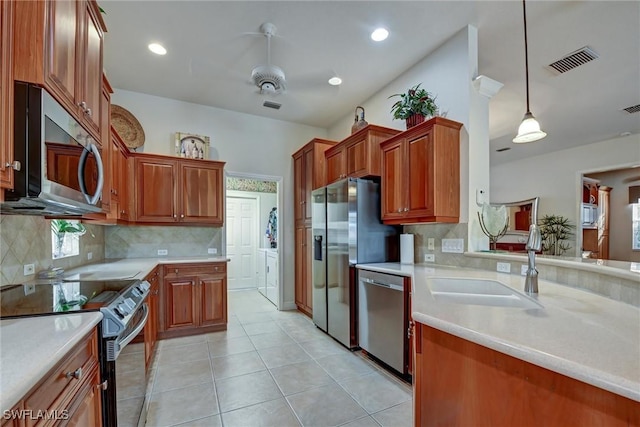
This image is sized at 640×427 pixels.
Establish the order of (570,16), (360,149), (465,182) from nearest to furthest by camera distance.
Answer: (570,16) → (465,182) → (360,149)

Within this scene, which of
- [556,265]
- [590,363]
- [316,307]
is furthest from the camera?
[316,307]

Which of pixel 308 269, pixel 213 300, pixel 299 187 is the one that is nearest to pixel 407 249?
pixel 308 269

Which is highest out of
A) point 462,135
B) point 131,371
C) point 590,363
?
point 462,135

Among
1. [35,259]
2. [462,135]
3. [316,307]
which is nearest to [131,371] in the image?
[35,259]

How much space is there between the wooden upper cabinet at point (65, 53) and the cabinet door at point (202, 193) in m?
1.87

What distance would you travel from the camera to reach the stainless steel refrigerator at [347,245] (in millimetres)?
2963

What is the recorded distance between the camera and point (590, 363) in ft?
2.26

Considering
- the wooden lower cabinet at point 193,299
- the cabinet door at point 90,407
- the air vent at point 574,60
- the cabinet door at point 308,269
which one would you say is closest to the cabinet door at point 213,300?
the wooden lower cabinet at point 193,299

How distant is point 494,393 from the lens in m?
0.93

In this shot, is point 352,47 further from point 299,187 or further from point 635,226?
point 635,226

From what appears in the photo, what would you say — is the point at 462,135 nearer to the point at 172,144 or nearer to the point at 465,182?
the point at 465,182

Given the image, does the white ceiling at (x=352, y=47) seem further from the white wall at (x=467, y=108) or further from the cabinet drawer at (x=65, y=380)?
the cabinet drawer at (x=65, y=380)

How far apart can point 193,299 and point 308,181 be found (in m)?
2.19

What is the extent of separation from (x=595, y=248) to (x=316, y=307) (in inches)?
237
